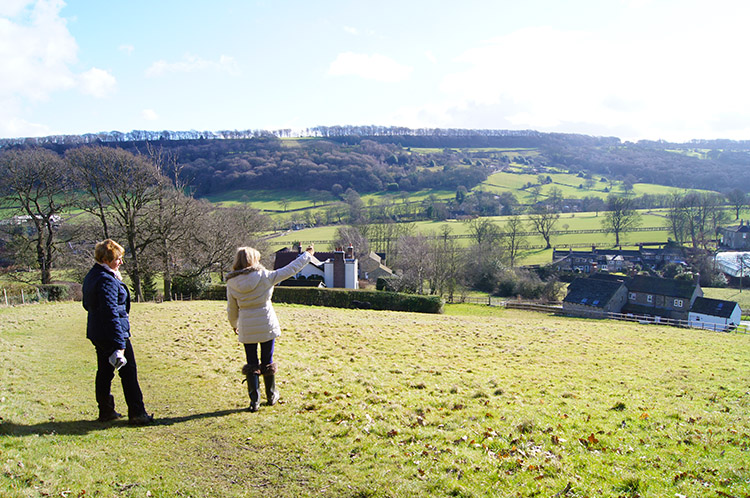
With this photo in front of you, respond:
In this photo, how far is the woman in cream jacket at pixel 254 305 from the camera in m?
6.64

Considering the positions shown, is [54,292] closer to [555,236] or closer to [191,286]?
[191,286]

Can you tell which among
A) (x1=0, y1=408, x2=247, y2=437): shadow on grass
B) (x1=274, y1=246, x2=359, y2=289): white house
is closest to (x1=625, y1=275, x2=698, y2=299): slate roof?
(x1=274, y1=246, x2=359, y2=289): white house

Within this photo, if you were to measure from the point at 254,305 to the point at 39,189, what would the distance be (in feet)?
123

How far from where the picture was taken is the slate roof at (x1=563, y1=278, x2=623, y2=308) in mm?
52312

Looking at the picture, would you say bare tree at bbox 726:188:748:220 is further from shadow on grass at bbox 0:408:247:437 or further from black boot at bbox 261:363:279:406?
shadow on grass at bbox 0:408:247:437

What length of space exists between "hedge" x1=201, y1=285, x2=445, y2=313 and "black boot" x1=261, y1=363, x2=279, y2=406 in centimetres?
2942

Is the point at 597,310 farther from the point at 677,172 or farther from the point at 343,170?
the point at 677,172

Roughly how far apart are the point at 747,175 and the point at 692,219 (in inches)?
3536

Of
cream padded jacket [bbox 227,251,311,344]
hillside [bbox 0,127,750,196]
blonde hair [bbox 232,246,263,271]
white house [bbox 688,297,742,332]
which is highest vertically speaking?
hillside [bbox 0,127,750,196]

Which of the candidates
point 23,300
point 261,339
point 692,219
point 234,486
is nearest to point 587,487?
point 234,486

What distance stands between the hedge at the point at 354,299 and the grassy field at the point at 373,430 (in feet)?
79.9

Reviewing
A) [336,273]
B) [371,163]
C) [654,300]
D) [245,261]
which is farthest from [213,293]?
[371,163]

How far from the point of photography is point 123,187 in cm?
3173

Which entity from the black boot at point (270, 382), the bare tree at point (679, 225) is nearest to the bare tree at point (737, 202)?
the bare tree at point (679, 225)
